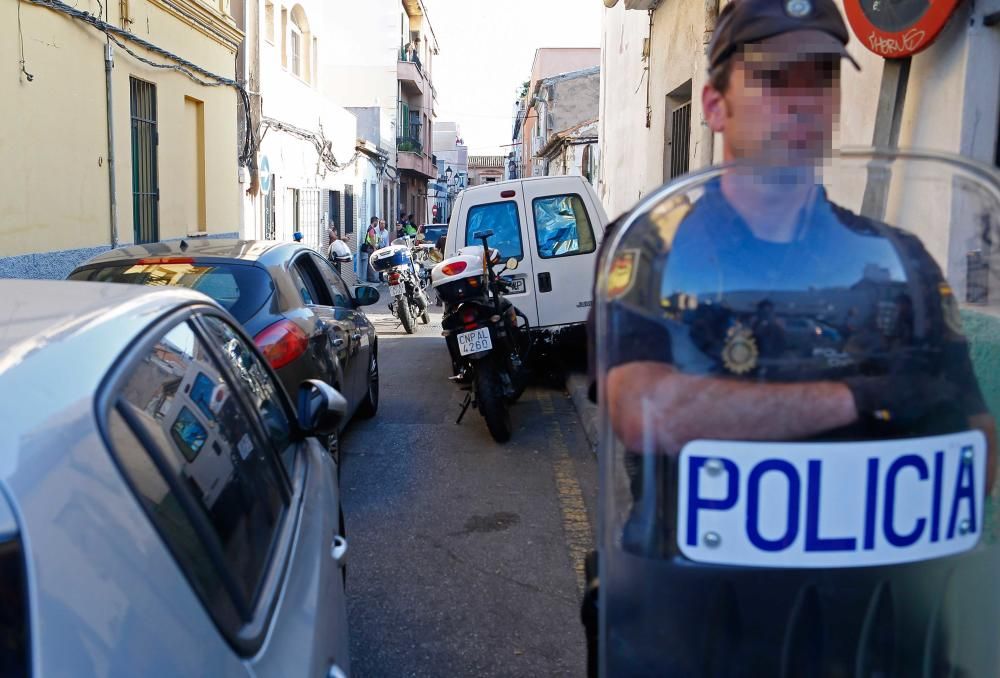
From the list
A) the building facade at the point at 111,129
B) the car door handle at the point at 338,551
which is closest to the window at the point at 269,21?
the building facade at the point at 111,129

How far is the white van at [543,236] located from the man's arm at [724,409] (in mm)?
7945

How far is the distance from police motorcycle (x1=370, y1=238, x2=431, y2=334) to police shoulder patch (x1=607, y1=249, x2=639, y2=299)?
1257cm

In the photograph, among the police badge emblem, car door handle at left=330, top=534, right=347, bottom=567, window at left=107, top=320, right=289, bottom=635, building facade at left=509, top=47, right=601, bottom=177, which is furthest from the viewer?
building facade at left=509, top=47, right=601, bottom=177

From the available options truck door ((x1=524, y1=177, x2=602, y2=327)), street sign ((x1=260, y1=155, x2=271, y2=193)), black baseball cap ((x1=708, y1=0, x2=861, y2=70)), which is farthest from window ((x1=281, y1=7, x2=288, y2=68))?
black baseball cap ((x1=708, y1=0, x2=861, y2=70))

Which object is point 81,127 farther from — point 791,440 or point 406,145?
point 406,145

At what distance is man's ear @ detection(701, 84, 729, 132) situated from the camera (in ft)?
6.23

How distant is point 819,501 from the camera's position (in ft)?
5.28

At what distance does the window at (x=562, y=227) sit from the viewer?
9891mm

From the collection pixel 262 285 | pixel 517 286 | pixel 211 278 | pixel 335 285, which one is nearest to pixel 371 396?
pixel 335 285

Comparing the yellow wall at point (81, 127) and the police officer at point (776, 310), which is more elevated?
the yellow wall at point (81, 127)

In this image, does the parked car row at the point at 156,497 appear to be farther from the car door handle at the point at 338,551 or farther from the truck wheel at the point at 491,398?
the truck wheel at the point at 491,398

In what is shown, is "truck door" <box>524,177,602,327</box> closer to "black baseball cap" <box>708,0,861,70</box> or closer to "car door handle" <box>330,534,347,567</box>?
"car door handle" <box>330,534,347,567</box>

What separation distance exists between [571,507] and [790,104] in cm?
423

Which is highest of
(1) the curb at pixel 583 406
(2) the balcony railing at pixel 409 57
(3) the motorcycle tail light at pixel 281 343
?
(2) the balcony railing at pixel 409 57
